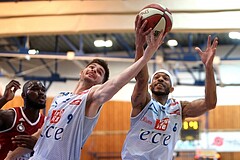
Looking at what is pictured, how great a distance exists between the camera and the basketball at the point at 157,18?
4.44m

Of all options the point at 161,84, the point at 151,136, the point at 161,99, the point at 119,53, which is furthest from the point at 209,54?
the point at 119,53

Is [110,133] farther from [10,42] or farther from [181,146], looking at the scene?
[10,42]

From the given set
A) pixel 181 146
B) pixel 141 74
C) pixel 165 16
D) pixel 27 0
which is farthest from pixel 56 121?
→ pixel 181 146

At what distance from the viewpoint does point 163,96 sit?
5.56m

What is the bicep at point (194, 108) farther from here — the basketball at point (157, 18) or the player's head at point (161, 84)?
the basketball at point (157, 18)

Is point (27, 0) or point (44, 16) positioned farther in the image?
point (27, 0)

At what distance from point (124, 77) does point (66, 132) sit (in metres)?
0.81

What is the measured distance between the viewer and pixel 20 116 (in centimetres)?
592

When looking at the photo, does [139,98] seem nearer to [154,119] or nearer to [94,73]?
[154,119]

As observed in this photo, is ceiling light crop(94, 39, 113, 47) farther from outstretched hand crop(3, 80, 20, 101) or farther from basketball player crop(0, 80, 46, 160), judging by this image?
outstretched hand crop(3, 80, 20, 101)

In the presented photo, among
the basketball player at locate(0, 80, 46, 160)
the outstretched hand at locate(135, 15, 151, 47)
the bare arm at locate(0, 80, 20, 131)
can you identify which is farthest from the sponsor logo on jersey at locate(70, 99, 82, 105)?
the bare arm at locate(0, 80, 20, 131)

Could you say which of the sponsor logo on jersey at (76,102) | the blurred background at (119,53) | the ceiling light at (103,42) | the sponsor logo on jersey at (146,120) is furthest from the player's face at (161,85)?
the ceiling light at (103,42)

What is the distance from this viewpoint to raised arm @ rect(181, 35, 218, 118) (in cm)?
503

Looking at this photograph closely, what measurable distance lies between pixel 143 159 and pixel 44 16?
7.21m
